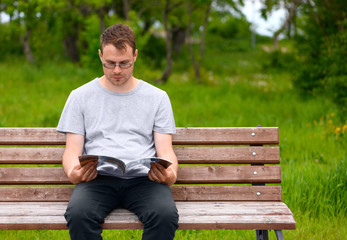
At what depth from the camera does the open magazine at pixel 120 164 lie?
231cm

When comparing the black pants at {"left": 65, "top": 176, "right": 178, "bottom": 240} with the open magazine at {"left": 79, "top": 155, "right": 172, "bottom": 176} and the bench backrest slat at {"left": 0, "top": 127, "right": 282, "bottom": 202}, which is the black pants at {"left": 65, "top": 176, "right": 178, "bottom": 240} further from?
the bench backrest slat at {"left": 0, "top": 127, "right": 282, "bottom": 202}

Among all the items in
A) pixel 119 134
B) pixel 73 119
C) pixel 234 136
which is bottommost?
pixel 234 136

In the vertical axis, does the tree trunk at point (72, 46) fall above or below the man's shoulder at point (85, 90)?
above

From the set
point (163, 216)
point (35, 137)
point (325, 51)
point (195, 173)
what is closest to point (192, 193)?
point (195, 173)

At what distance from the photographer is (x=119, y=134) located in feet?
9.18

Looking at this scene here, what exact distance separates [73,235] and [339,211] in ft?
8.18

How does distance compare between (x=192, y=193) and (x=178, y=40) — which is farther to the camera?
(x=178, y=40)

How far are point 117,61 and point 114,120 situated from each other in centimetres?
38

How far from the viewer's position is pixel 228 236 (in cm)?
344

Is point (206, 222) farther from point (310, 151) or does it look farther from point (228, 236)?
point (310, 151)

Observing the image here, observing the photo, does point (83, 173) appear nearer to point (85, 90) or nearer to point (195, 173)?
point (85, 90)

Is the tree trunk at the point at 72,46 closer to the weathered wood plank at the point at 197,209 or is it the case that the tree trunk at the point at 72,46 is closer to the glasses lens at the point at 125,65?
the weathered wood plank at the point at 197,209

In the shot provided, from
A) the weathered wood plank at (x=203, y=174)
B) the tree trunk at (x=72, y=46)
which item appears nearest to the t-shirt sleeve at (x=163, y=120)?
the weathered wood plank at (x=203, y=174)

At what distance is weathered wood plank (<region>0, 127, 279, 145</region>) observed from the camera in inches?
123
